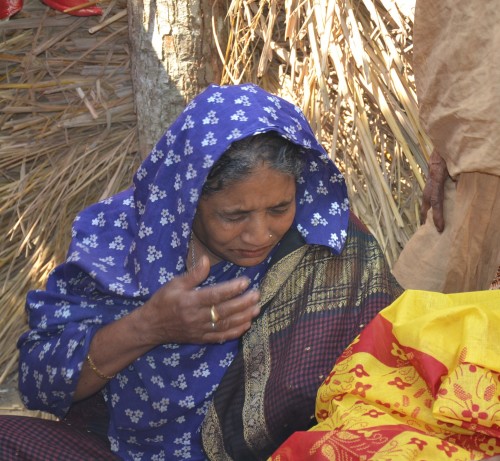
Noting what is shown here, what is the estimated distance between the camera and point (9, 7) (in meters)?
3.32

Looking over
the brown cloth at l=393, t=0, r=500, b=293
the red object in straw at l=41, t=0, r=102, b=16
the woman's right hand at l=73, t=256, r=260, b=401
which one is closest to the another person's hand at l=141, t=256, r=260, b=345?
the woman's right hand at l=73, t=256, r=260, b=401

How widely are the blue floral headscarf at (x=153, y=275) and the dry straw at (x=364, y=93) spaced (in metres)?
0.83

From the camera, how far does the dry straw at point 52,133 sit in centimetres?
338

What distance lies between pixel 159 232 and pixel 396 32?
1.36m

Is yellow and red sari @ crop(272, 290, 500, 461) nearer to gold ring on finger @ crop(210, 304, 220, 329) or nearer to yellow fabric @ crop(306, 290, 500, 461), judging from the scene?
yellow fabric @ crop(306, 290, 500, 461)

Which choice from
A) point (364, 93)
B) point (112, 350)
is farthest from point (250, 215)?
point (364, 93)

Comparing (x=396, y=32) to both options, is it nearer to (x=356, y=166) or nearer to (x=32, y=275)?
(x=356, y=166)

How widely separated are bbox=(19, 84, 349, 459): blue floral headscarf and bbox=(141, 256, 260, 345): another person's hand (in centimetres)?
14

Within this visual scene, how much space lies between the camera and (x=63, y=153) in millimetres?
3484

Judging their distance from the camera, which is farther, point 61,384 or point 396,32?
point 396,32

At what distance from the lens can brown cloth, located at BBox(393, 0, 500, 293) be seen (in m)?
1.91

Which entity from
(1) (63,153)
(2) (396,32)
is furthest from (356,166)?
(1) (63,153)

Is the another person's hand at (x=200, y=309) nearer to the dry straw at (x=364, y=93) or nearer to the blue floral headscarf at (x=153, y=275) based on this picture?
the blue floral headscarf at (x=153, y=275)

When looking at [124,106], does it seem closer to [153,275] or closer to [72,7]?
[72,7]
